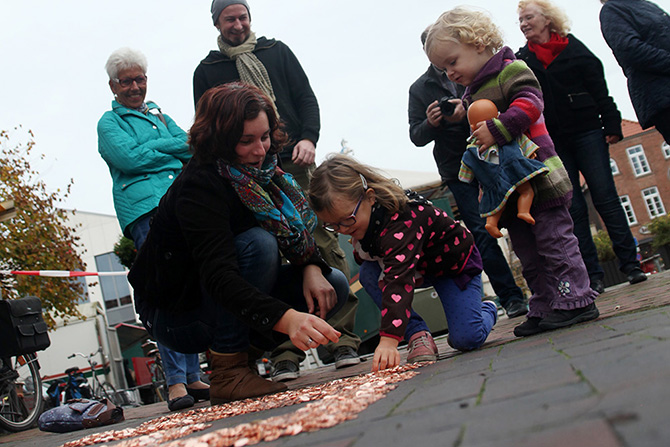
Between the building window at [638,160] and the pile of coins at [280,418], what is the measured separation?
1873 inches

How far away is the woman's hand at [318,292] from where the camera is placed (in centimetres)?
311

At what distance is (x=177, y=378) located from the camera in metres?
3.81

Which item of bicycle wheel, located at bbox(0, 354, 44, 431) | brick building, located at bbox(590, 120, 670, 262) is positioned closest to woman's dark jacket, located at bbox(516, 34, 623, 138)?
bicycle wheel, located at bbox(0, 354, 44, 431)

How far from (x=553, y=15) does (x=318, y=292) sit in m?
2.99

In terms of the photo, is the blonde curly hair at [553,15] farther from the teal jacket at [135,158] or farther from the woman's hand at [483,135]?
the teal jacket at [135,158]

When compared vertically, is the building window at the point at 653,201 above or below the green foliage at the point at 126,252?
below

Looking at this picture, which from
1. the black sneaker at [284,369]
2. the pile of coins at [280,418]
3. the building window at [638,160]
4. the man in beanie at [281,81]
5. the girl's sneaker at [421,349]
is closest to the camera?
the pile of coins at [280,418]

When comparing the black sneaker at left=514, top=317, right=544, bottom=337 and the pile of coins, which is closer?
the pile of coins

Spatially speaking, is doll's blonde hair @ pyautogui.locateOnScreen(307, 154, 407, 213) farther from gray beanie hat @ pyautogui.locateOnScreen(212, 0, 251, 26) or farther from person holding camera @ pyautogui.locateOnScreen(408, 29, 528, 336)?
gray beanie hat @ pyautogui.locateOnScreen(212, 0, 251, 26)

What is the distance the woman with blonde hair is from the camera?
4.72 m

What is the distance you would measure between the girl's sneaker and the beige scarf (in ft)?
6.87

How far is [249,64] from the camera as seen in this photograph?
448 cm

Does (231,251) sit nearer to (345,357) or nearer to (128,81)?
(345,357)

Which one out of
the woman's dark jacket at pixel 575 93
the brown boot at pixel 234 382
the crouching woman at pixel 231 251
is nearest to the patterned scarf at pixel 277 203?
the crouching woman at pixel 231 251
